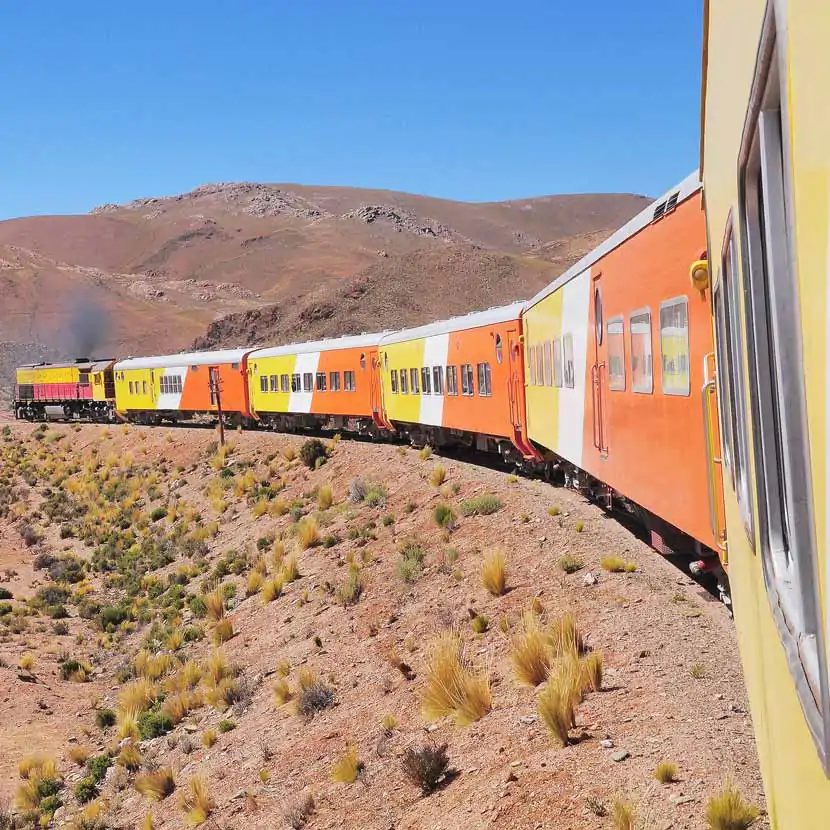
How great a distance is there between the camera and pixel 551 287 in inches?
626

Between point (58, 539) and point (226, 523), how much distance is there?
970cm

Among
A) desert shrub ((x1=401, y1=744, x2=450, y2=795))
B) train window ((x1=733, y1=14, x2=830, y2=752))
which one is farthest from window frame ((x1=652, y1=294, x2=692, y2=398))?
train window ((x1=733, y1=14, x2=830, y2=752))

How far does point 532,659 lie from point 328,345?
28000 millimetres

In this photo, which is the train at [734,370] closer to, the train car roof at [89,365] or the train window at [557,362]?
the train window at [557,362]

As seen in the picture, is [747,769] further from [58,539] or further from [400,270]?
[400,270]

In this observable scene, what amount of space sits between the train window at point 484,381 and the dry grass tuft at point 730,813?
16.0 meters

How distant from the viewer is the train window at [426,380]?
89.5 feet

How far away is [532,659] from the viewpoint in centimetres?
1045

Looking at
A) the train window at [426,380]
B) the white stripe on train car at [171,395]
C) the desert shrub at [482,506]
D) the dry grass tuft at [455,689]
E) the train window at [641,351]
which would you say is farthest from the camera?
the white stripe on train car at [171,395]

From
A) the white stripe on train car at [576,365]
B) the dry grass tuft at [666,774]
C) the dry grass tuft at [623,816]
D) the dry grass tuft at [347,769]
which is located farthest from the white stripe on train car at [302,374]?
the dry grass tuft at [623,816]

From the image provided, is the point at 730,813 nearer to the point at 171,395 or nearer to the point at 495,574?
the point at 495,574

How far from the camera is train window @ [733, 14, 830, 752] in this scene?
5.65ft

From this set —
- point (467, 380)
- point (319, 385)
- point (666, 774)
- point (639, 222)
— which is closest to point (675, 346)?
point (639, 222)

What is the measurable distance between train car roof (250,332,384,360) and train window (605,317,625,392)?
75.8ft
